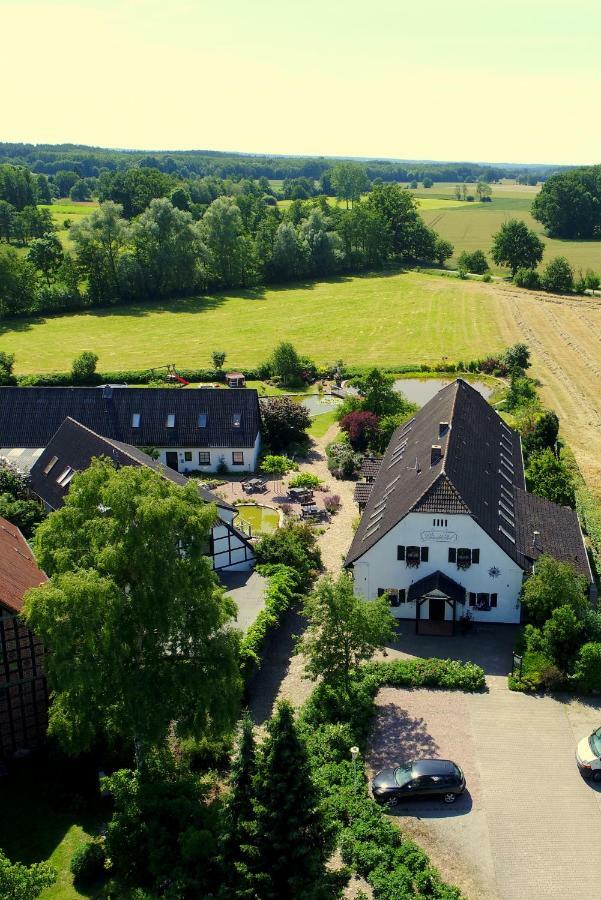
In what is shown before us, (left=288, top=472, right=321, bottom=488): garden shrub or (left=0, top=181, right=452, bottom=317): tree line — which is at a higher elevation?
(left=0, top=181, right=452, bottom=317): tree line

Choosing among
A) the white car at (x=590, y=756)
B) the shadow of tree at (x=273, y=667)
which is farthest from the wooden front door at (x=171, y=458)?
the white car at (x=590, y=756)

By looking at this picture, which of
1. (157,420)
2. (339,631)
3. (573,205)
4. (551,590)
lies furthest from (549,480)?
(573,205)

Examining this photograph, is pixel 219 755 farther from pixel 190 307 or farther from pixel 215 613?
pixel 190 307

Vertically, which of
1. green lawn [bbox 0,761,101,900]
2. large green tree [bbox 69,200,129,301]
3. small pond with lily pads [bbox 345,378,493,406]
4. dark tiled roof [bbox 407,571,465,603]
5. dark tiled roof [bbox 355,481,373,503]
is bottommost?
green lawn [bbox 0,761,101,900]

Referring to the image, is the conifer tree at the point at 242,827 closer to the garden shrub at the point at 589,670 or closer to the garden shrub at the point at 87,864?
the garden shrub at the point at 87,864

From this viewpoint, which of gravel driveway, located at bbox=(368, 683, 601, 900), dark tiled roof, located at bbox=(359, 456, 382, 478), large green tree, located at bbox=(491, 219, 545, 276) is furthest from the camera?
large green tree, located at bbox=(491, 219, 545, 276)

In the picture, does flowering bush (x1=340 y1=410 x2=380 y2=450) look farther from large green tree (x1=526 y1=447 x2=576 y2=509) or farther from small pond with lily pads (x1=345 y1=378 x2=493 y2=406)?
small pond with lily pads (x1=345 y1=378 x2=493 y2=406)

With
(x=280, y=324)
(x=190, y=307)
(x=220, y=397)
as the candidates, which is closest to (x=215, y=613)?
(x=220, y=397)

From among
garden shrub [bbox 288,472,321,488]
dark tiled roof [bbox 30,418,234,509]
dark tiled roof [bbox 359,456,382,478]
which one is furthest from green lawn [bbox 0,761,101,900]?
garden shrub [bbox 288,472,321,488]
